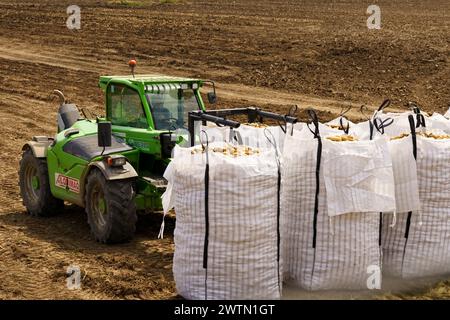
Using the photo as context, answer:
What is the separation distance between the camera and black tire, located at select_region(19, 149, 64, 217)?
30.0ft

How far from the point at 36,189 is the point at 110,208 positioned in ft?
6.28

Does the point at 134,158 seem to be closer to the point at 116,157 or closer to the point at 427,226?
the point at 116,157

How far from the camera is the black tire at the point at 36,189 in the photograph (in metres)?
9.15

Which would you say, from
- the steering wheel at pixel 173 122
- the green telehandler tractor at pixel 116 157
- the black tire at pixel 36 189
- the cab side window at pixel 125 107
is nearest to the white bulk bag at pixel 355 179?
the green telehandler tractor at pixel 116 157

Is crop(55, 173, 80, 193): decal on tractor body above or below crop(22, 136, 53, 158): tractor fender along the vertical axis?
below

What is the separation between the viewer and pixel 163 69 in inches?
822

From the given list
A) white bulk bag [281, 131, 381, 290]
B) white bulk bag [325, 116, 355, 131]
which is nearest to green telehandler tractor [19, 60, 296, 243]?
white bulk bag [325, 116, 355, 131]

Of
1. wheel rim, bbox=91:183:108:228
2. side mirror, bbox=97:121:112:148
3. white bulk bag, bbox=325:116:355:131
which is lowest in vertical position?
wheel rim, bbox=91:183:108:228

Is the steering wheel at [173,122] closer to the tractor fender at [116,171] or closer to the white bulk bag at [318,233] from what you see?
the tractor fender at [116,171]

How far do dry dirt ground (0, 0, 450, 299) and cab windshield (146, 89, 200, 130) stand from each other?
110 cm

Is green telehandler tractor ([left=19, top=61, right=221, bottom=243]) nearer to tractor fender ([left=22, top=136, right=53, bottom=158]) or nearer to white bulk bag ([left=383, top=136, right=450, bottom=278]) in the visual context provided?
tractor fender ([left=22, top=136, right=53, bottom=158])

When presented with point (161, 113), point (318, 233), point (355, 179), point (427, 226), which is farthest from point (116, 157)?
point (427, 226)

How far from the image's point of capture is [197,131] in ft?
26.9

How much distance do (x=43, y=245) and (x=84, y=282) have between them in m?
1.23
